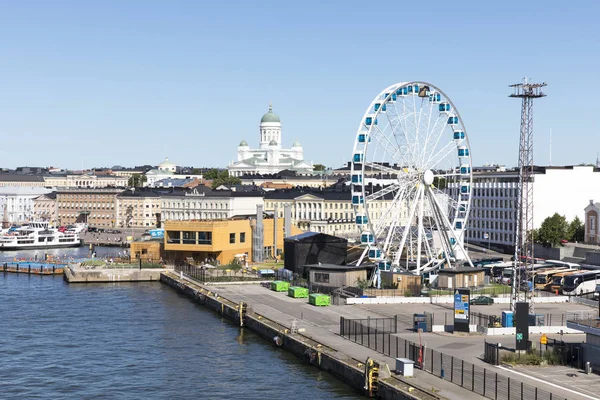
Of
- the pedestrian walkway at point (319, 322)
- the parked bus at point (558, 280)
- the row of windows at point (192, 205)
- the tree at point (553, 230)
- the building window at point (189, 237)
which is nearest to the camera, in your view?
the pedestrian walkway at point (319, 322)

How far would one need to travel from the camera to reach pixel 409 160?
243 ft

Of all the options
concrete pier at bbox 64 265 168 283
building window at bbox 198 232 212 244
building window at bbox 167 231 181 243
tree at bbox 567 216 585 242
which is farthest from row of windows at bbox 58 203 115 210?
tree at bbox 567 216 585 242

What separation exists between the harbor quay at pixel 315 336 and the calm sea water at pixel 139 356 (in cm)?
66

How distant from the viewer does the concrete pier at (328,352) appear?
3769 cm

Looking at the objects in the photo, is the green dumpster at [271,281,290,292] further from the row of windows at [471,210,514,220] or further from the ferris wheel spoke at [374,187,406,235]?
the row of windows at [471,210,514,220]

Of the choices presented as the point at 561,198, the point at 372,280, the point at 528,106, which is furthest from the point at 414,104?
the point at 561,198

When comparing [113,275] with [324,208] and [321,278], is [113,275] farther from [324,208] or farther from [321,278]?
[324,208]

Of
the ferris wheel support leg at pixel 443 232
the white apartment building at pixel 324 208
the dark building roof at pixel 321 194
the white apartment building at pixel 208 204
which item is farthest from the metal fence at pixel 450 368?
the white apartment building at pixel 208 204

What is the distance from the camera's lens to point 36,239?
447 feet

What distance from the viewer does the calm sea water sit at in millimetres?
42531

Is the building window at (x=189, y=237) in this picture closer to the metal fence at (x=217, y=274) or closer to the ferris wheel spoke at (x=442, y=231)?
the metal fence at (x=217, y=274)

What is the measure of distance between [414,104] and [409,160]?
4243 mm

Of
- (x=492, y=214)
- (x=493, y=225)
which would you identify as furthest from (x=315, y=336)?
(x=492, y=214)

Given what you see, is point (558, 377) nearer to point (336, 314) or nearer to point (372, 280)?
point (336, 314)
